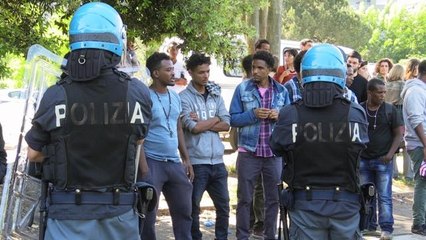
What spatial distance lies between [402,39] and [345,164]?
44919 mm

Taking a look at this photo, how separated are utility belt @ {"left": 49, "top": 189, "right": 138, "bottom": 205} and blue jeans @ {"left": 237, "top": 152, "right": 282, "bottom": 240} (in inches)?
115

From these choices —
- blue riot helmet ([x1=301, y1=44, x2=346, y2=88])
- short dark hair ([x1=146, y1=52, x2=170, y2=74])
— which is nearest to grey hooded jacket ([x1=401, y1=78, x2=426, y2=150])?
short dark hair ([x1=146, y1=52, x2=170, y2=74])

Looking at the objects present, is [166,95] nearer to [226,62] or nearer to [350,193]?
[226,62]

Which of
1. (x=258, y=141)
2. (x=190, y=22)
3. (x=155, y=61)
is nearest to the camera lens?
(x=190, y=22)

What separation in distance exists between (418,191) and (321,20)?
35.9 meters

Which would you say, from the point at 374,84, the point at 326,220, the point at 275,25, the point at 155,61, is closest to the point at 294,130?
the point at 326,220

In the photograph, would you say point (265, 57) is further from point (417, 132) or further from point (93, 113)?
point (93, 113)

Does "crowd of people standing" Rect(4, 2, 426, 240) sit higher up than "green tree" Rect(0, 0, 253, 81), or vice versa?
"green tree" Rect(0, 0, 253, 81)

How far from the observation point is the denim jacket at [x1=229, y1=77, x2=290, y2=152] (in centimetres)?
656

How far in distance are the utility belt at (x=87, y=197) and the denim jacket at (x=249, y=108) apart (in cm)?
298

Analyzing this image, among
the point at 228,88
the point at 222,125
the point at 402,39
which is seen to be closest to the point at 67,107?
the point at 222,125

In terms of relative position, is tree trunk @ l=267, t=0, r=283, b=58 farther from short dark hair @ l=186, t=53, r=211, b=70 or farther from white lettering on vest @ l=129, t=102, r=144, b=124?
white lettering on vest @ l=129, t=102, r=144, b=124

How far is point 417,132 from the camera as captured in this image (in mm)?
7332

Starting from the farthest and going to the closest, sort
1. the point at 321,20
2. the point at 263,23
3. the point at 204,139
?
the point at 321,20 < the point at 263,23 < the point at 204,139
